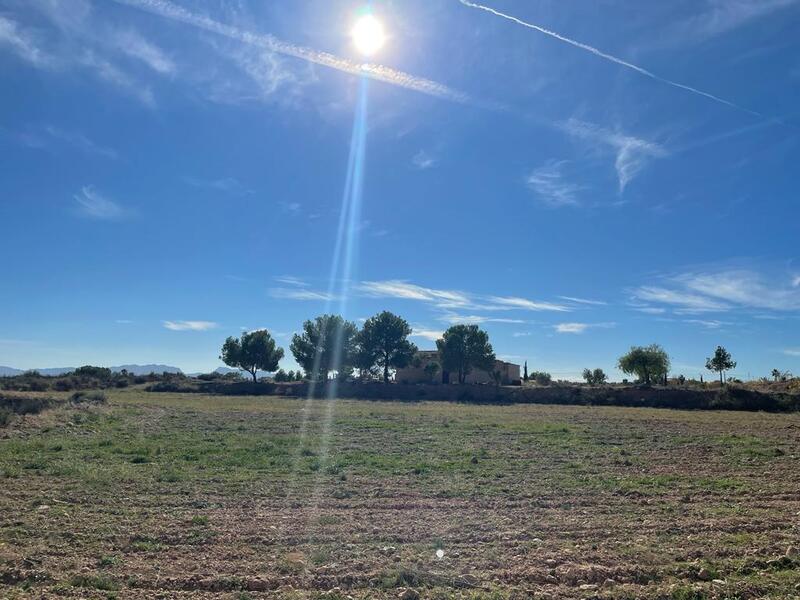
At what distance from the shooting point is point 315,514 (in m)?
11.5

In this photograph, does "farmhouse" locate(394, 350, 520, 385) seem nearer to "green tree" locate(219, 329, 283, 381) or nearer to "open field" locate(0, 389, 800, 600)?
"green tree" locate(219, 329, 283, 381)

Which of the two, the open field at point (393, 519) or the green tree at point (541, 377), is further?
the green tree at point (541, 377)

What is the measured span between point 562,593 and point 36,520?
886cm

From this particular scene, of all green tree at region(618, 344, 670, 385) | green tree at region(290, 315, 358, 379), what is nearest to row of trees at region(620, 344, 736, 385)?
green tree at region(618, 344, 670, 385)

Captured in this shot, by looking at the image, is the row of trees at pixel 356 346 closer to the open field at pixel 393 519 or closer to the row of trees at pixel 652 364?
the row of trees at pixel 652 364

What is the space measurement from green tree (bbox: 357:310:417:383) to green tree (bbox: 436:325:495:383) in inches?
261

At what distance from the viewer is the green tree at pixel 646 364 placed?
88562 mm

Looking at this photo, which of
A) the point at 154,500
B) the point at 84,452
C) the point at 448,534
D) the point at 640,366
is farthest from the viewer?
the point at 640,366

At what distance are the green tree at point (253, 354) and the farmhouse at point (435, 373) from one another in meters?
22.5

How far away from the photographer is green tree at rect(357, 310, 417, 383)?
100 metres

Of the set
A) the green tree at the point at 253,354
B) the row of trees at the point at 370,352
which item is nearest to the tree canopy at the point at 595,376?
the row of trees at the point at 370,352

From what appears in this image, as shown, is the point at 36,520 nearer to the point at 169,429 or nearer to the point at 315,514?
the point at 315,514

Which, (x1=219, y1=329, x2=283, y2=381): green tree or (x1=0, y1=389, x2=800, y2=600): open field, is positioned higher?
(x1=219, y1=329, x2=283, y2=381): green tree

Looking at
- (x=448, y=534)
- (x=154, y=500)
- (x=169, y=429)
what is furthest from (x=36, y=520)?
(x=169, y=429)
